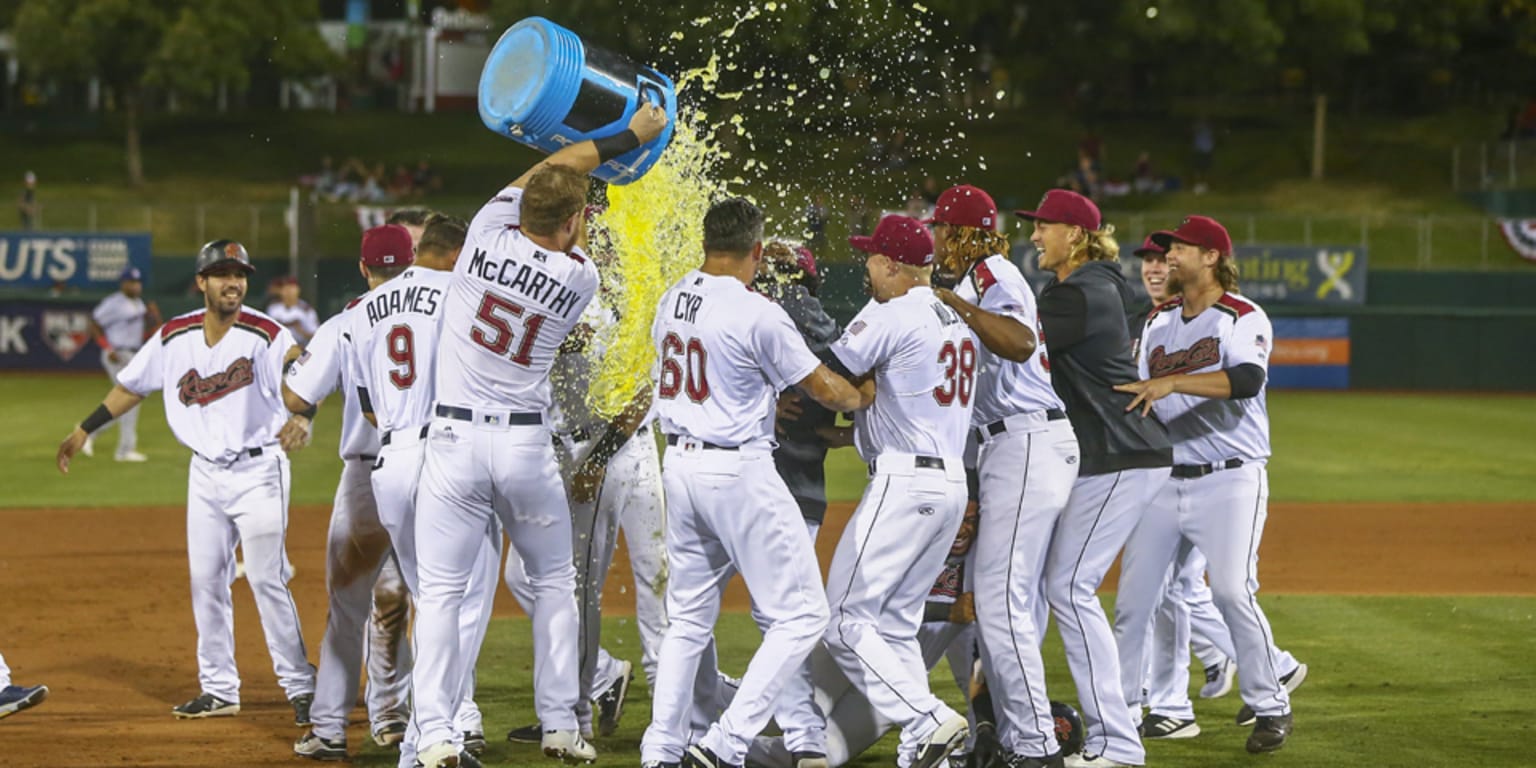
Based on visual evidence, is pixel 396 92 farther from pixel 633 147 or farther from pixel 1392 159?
pixel 633 147

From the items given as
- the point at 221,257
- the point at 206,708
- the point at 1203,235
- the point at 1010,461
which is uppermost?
the point at 1203,235

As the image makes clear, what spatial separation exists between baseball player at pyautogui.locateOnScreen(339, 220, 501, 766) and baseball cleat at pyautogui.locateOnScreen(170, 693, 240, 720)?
1442 millimetres

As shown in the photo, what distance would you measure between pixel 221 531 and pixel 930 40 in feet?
A: 122

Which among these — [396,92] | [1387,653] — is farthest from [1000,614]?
[396,92]

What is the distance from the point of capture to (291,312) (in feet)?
53.4

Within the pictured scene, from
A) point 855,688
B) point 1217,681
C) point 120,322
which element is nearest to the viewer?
point 855,688

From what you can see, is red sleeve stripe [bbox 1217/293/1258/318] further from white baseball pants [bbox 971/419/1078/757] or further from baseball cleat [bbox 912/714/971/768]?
baseball cleat [bbox 912/714/971/768]

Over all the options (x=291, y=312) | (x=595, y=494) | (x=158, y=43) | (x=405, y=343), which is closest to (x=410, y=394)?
(x=405, y=343)

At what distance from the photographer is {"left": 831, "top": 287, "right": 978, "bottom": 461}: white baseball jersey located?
6.24 metres

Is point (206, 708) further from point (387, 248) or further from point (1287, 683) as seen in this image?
point (1287, 683)

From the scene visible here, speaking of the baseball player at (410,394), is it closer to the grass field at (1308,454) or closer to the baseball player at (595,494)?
the baseball player at (595,494)

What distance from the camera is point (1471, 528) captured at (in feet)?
45.3

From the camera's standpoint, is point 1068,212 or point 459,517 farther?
point 1068,212

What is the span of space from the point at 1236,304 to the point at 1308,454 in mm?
12688
